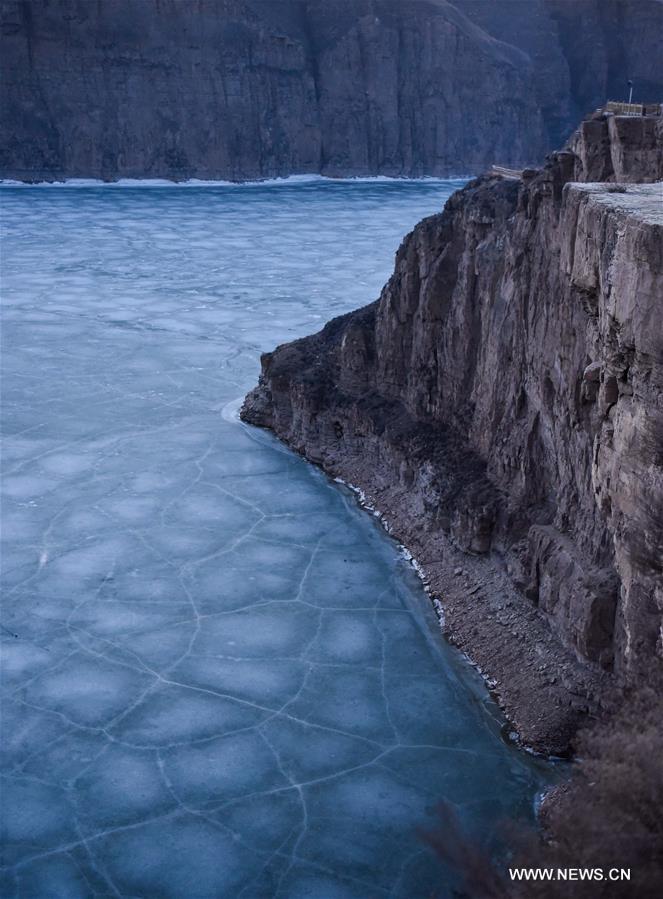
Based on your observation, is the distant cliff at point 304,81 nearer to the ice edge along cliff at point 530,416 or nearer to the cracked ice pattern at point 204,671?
the cracked ice pattern at point 204,671

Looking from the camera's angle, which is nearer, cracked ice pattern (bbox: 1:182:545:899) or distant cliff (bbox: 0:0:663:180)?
cracked ice pattern (bbox: 1:182:545:899)

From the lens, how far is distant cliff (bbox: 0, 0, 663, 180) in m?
38.9

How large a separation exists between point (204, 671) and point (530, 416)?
10.0 ft

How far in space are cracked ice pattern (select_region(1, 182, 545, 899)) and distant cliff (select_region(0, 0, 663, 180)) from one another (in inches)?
1045

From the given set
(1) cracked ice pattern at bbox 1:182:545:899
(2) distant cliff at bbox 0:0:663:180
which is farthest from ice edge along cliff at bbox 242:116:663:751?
(2) distant cliff at bbox 0:0:663:180

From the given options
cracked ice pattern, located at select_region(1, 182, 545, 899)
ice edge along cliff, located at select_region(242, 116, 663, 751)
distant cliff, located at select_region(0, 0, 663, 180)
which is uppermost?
distant cliff, located at select_region(0, 0, 663, 180)

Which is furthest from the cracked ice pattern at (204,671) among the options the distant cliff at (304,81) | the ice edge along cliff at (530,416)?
the distant cliff at (304,81)

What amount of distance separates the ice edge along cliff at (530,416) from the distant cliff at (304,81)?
30447 millimetres

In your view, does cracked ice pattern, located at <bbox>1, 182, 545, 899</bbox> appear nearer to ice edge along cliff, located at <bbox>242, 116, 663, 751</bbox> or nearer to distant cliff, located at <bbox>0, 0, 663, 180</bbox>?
ice edge along cliff, located at <bbox>242, 116, 663, 751</bbox>

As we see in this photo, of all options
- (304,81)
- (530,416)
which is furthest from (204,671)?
(304,81)

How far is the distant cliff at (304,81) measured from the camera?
3891cm

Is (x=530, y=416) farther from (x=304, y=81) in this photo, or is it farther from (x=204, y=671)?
(x=304, y=81)

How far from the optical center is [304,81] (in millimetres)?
43156

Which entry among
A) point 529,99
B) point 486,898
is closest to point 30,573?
point 486,898
